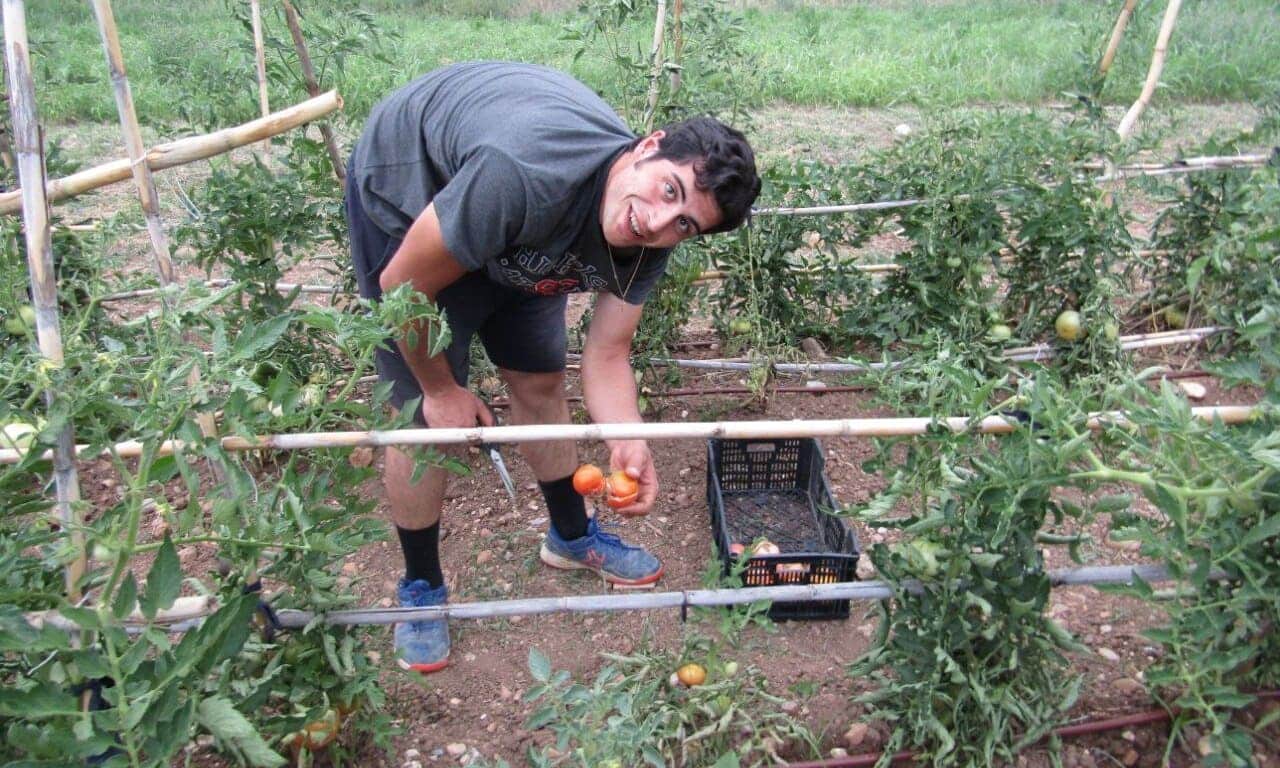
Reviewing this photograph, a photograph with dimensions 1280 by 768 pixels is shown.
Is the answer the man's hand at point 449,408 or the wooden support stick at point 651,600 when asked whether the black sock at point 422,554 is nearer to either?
the man's hand at point 449,408

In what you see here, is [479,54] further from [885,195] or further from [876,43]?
[885,195]

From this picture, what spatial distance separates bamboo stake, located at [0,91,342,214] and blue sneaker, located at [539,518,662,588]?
1284 millimetres

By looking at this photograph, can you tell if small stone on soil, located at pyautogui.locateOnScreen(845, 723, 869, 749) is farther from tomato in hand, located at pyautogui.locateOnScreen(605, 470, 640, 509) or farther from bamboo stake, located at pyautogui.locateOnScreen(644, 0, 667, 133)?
bamboo stake, located at pyautogui.locateOnScreen(644, 0, 667, 133)

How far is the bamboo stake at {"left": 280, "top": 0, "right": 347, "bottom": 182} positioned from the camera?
2.68 m

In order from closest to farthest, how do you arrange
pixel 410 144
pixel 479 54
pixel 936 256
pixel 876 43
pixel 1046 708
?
1. pixel 1046 708
2. pixel 410 144
3. pixel 936 256
4. pixel 479 54
5. pixel 876 43

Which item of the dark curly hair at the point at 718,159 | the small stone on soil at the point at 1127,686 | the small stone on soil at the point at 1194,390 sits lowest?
the small stone on soil at the point at 1194,390

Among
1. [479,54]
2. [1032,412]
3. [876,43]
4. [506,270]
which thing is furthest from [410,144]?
[876,43]

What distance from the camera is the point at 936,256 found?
10.2 feet

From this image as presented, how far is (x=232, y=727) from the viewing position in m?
1.25

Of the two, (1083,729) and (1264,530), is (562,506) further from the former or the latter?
(1264,530)

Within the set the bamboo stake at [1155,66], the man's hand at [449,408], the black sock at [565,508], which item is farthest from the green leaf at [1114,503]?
the bamboo stake at [1155,66]

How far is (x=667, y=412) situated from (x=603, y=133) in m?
1.53

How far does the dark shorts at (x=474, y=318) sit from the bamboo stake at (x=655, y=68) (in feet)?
3.01

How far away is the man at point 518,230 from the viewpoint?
1.65 metres
